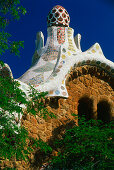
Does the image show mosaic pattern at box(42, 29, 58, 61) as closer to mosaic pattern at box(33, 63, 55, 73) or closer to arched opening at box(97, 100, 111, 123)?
mosaic pattern at box(33, 63, 55, 73)

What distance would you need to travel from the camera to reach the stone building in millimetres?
6148

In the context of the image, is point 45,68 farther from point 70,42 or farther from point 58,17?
point 58,17

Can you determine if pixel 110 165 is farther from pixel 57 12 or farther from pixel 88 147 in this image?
pixel 57 12

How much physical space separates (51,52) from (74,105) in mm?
2806

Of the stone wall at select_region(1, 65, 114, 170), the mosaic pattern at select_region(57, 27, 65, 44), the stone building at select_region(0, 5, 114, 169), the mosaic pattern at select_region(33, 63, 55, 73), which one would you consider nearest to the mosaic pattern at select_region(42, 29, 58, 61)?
the stone building at select_region(0, 5, 114, 169)

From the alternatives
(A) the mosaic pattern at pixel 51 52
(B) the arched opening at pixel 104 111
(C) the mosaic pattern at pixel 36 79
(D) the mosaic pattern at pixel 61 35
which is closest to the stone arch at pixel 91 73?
(B) the arched opening at pixel 104 111

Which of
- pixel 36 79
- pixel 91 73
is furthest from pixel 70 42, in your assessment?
pixel 91 73

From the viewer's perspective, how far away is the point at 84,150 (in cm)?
567

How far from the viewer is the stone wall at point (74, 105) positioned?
5750 millimetres

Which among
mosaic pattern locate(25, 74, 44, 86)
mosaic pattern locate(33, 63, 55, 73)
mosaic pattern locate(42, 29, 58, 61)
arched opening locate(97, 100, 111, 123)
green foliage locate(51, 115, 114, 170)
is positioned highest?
mosaic pattern locate(42, 29, 58, 61)

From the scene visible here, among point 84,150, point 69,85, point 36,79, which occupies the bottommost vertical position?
point 84,150

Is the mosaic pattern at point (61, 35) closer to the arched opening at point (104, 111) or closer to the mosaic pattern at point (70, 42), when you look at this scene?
the mosaic pattern at point (70, 42)

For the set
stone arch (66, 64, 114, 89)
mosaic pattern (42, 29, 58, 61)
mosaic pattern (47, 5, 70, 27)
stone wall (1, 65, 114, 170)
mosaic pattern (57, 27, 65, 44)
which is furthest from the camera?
mosaic pattern (47, 5, 70, 27)

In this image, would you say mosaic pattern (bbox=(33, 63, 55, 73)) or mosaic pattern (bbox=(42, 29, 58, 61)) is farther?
mosaic pattern (bbox=(42, 29, 58, 61))
